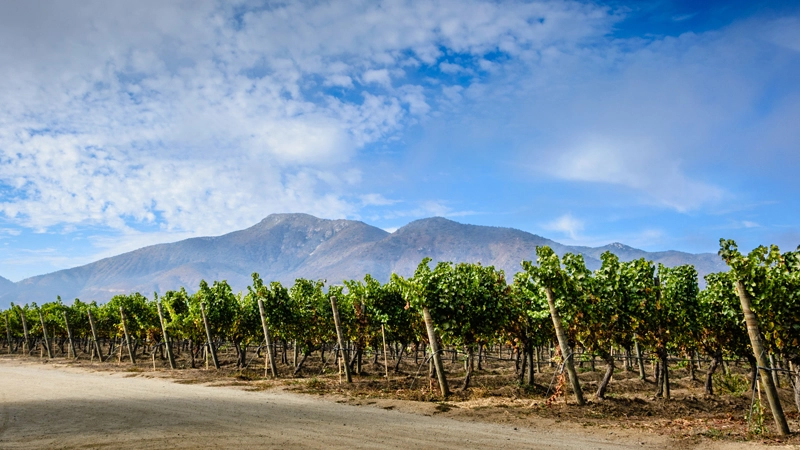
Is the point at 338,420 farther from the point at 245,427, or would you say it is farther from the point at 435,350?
the point at 435,350

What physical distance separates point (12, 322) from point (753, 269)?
68.9 meters

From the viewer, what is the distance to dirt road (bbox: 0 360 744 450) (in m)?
10.2

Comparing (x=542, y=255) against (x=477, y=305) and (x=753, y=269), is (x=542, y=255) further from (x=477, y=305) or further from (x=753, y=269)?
(x=753, y=269)

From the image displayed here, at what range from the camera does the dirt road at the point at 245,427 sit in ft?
33.5

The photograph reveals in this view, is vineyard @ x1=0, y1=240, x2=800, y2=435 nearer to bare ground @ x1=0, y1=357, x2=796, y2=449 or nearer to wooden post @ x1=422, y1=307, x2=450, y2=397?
wooden post @ x1=422, y1=307, x2=450, y2=397

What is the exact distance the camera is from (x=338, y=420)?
12.8 m

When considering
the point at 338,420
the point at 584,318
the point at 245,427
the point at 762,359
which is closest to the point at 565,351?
the point at 584,318

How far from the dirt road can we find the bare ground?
27mm

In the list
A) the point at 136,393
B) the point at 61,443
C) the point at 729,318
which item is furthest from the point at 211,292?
the point at 729,318

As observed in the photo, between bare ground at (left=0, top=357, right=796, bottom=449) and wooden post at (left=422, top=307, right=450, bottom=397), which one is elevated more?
wooden post at (left=422, top=307, right=450, bottom=397)

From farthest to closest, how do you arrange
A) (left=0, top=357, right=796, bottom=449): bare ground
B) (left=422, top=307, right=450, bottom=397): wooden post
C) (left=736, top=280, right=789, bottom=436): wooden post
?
(left=422, top=307, right=450, bottom=397): wooden post, (left=0, top=357, right=796, bottom=449): bare ground, (left=736, top=280, right=789, bottom=436): wooden post

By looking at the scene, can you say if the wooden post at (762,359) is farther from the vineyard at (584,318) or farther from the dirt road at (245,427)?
the dirt road at (245,427)

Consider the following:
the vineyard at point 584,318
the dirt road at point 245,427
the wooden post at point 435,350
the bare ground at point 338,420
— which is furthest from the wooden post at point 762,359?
the wooden post at point 435,350

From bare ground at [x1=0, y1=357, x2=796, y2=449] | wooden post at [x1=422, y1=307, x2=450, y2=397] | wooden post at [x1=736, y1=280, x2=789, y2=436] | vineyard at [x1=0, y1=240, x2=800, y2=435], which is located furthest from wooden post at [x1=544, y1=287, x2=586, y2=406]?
wooden post at [x1=736, y1=280, x2=789, y2=436]
